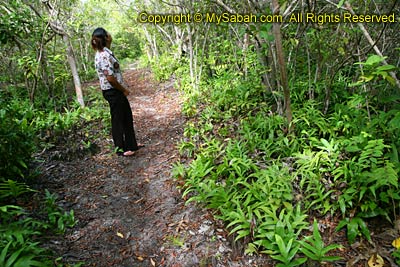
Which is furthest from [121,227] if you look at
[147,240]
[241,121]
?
[241,121]

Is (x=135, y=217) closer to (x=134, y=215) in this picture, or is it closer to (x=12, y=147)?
(x=134, y=215)

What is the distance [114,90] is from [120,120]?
53cm

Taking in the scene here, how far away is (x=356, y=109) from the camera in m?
4.06

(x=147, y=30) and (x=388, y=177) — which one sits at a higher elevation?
(x=147, y=30)

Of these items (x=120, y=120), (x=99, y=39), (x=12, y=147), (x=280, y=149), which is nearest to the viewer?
(x=12, y=147)

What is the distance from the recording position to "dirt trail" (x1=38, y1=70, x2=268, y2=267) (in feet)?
9.11

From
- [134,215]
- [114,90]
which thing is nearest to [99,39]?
[114,90]

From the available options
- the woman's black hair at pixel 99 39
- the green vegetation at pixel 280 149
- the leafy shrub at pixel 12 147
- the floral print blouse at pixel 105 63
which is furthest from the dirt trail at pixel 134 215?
the woman's black hair at pixel 99 39

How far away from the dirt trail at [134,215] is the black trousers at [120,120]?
9.8 inches

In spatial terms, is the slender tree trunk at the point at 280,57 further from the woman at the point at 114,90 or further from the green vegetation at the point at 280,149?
the woman at the point at 114,90

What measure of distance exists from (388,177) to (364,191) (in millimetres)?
269

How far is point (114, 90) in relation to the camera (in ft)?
14.8

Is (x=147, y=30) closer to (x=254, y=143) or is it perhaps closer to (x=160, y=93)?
(x=160, y=93)

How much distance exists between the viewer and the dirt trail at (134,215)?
2.78 meters
